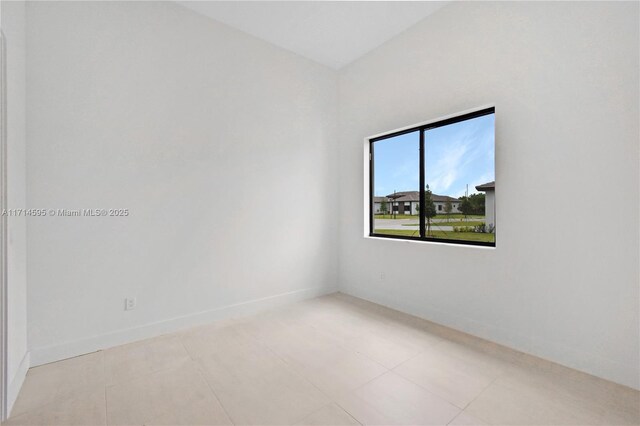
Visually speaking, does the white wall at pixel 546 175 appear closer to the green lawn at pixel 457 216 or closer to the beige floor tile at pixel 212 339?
the green lawn at pixel 457 216

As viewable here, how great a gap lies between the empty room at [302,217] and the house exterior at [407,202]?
1.2 inches

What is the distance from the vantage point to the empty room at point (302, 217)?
192cm

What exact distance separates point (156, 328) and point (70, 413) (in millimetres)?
1076

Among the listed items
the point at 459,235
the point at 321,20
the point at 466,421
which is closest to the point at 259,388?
the point at 466,421

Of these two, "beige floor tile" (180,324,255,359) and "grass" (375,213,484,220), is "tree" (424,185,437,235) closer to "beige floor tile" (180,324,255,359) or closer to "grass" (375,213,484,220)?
"grass" (375,213,484,220)

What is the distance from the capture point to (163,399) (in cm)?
186

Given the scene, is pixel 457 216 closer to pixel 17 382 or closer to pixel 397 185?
pixel 397 185

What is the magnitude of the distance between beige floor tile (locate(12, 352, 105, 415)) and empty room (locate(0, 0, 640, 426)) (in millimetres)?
17

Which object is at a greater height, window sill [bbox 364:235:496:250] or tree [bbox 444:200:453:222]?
tree [bbox 444:200:453:222]

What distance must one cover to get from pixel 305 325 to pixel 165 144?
2.31 m

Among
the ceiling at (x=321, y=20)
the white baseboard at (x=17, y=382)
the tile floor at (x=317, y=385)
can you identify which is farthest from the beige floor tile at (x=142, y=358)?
the ceiling at (x=321, y=20)

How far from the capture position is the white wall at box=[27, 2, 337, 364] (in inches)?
91.7

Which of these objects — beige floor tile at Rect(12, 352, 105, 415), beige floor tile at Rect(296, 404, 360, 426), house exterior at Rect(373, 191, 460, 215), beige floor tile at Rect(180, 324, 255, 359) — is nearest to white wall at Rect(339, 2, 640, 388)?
house exterior at Rect(373, 191, 460, 215)

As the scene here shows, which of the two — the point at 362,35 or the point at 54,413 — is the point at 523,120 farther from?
the point at 54,413
